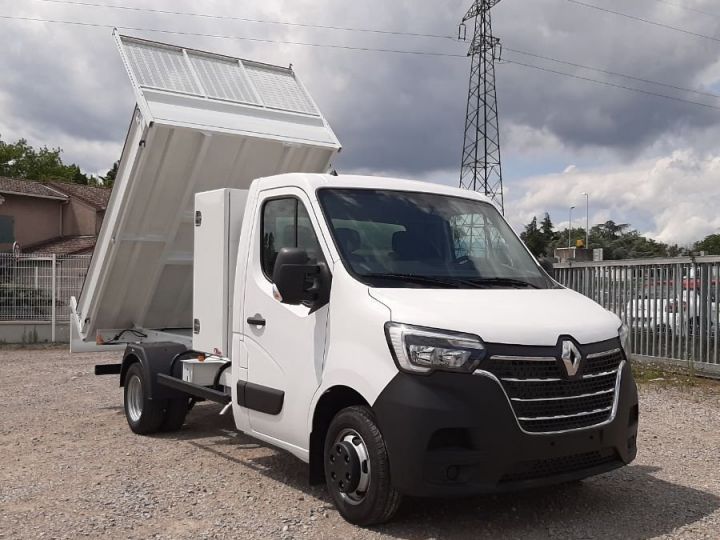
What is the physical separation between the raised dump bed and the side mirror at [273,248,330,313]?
8.97 ft

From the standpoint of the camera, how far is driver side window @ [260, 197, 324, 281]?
5.23m

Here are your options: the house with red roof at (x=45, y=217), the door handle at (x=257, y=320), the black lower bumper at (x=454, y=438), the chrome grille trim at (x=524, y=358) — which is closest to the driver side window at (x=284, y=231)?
the door handle at (x=257, y=320)

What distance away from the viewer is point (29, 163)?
6025cm

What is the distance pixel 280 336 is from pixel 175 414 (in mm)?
2673

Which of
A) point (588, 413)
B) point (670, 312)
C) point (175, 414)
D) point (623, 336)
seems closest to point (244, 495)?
point (175, 414)

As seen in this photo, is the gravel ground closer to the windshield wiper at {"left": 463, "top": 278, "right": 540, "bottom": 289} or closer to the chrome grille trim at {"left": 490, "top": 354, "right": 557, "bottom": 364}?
the chrome grille trim at {"left": 490, "top": 354, "right": 557, "bottom": 364}

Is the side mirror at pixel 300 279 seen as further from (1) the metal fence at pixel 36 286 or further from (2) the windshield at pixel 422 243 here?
(1) the metal fence at pixel 36 286

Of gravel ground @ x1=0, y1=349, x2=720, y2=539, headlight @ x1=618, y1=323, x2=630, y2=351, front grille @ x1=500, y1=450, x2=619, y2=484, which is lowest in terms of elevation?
gravel ground @ x1=0, y1=349, x2=720, y2=539

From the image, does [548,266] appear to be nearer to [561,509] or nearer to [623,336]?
[623,336]

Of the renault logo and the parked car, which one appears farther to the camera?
the parked car

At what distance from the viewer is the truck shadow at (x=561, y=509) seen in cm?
466

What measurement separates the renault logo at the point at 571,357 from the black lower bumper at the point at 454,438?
0.40m

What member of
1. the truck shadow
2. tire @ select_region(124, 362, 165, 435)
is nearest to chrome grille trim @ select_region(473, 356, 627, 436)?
the truck shadow

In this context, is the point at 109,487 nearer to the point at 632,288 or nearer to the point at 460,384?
the point at 460,384
